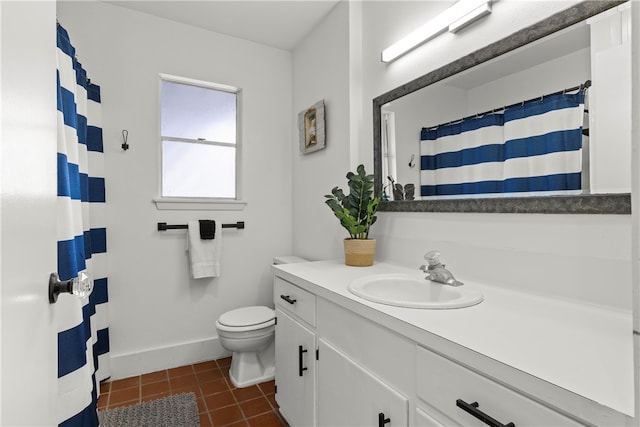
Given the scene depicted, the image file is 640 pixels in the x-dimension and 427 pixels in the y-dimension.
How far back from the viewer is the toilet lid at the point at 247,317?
207 cm

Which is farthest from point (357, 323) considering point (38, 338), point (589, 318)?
point (38, 338)

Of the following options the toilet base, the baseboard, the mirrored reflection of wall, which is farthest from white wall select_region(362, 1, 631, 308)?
the baseboard

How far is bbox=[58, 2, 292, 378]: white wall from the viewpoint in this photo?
2.21 m

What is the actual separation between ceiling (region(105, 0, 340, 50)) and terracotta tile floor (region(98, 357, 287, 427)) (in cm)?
252

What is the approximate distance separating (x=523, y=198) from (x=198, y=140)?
229 centimetres

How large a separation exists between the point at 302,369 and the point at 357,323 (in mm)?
539

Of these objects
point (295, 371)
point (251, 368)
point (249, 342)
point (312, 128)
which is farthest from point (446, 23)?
point (251, 368)

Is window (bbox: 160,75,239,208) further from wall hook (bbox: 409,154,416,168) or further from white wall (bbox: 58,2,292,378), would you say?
wall hook (bbox: 409,154,416,168)

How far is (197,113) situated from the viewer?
2.63 metres

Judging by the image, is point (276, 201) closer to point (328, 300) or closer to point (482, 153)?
point (328, 300)

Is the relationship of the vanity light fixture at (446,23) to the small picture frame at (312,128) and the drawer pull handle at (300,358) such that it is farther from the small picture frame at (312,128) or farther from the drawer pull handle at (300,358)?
the drawer pull handle at (300,358)

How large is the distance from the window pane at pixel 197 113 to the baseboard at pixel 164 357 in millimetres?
1585

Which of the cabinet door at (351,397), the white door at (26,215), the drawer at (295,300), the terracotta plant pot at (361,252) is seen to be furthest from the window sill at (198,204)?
the white door at (26,215)

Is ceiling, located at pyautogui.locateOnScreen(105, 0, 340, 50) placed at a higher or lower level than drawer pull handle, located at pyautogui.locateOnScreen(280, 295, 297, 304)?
higher
